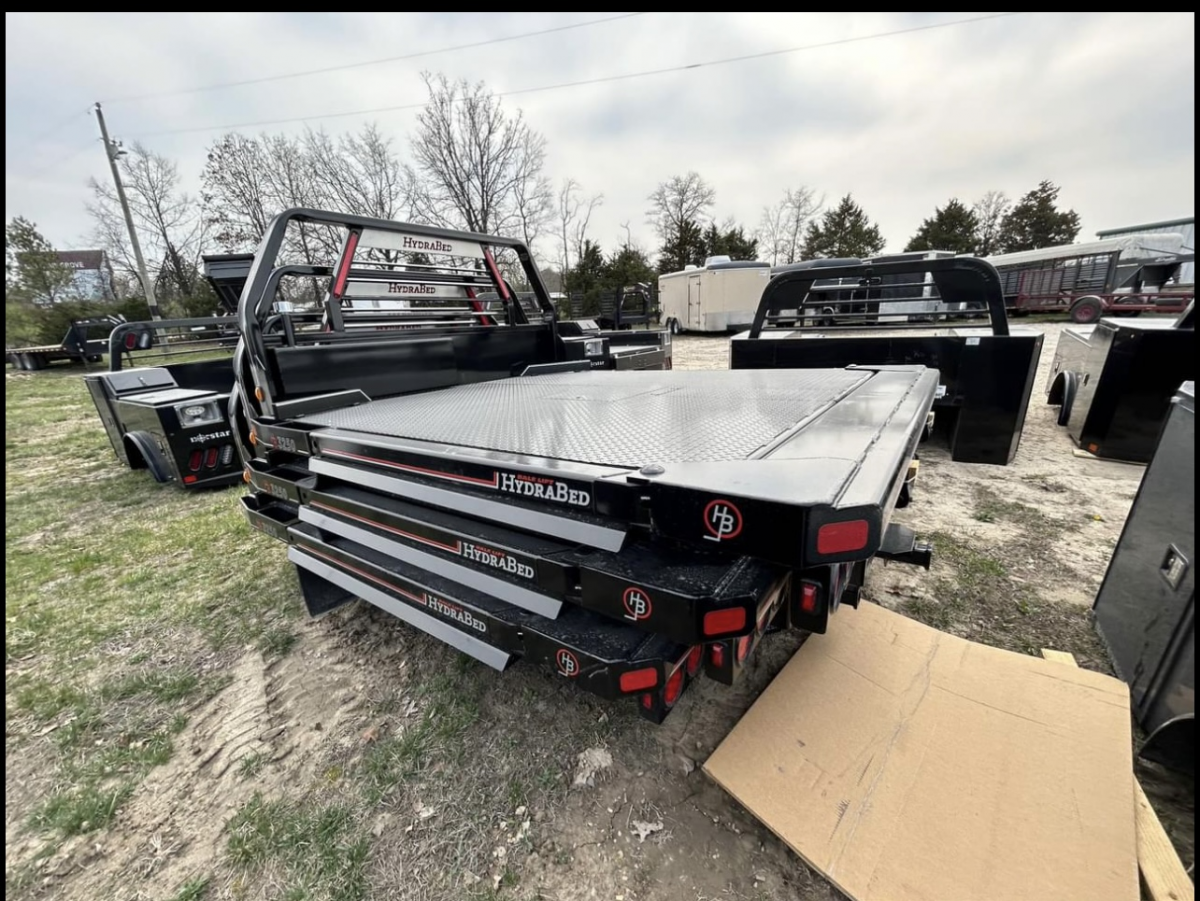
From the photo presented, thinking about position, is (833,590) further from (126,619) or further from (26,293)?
(26,293)

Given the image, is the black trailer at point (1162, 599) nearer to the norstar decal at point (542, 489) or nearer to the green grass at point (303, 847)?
the norstar decal at point (542, 489)

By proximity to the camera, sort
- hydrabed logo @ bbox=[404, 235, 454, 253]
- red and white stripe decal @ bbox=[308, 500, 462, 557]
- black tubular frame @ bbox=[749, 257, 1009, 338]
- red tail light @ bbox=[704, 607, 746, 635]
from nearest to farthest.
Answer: red tail light @ bbox=[704, 607, 746, 635]
red and white stripe decal @ bbox=[308, 500, 462, 557]
hydrabed logo @ bbox=[404, 235, 454, 253]
black tubular frame @ bbox=[749, 257, 1009, 338]

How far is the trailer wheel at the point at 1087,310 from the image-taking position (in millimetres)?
15868

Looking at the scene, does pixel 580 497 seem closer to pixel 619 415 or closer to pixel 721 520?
pixel 721 520

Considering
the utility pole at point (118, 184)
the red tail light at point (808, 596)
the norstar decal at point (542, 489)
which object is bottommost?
the red tail light at point (808, 596)

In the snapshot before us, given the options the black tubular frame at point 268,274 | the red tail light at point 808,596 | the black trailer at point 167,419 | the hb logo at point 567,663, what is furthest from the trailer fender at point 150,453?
the red tail light at point 808,596

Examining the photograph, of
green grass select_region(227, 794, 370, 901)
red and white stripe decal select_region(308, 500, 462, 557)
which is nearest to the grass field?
green grass select_region(227, 794, 370, 901)

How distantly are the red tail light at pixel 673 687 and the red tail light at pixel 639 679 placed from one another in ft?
0.23

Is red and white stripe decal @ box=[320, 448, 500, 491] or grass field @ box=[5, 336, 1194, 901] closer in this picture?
grass field @ box=[5, 336, 1194, 901]

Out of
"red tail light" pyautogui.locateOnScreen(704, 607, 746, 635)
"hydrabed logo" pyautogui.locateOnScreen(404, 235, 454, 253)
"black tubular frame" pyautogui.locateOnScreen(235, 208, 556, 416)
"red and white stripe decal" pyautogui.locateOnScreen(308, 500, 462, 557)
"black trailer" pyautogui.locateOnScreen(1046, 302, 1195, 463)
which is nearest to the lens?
"red tail light" pyautogui.locateOnScreen(704, 607, 746, 635)

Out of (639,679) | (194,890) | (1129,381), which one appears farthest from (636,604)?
(1129,381)

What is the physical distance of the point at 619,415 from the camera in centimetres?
230

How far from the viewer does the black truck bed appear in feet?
3.86

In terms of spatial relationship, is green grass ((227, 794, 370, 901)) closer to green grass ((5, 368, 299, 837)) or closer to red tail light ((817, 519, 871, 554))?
green grass ((5, 368, 299, 837))
